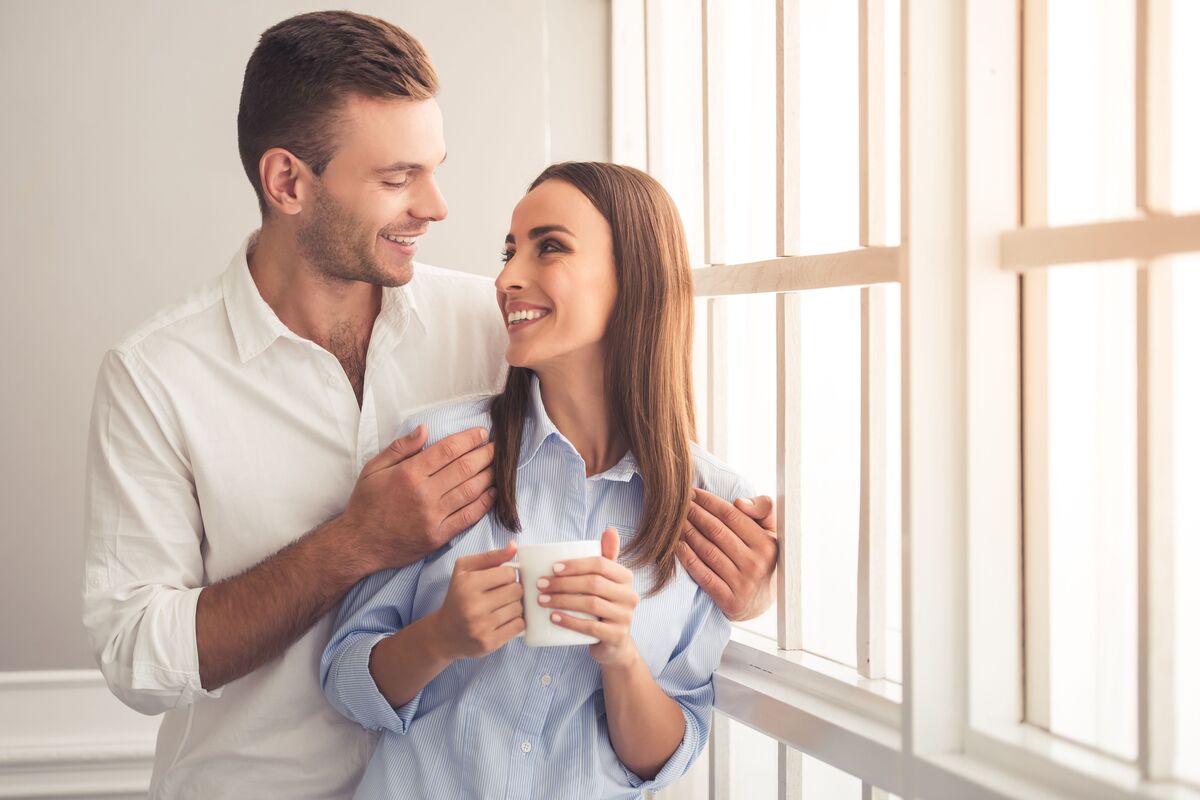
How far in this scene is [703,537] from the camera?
1.35 m

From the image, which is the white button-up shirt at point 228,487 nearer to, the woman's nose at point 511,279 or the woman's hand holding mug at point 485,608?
the woman's nose at point 511,279

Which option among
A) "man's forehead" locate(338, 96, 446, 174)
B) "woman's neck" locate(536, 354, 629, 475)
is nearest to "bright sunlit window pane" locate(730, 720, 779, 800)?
"woman's neck" locate(536, 354, 629, 475)

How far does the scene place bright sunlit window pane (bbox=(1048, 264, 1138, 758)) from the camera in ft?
3.36

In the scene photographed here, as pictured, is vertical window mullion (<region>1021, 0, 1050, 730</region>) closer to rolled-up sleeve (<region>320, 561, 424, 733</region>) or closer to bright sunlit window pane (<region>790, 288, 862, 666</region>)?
bright sunlit window pane (<region>790, 288, 862, 666</region>)

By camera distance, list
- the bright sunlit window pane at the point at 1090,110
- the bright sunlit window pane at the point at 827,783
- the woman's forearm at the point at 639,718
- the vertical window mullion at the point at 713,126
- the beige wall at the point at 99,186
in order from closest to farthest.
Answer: the bright sunlit window pane at the point at 1090,110
the woman's forearm at the point at 639,718
the bright sunlit window pane at the point at 827,783
the vertical window mullion at the point at 713,126
the beige wall at the point at 99,186

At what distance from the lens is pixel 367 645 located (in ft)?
4.25

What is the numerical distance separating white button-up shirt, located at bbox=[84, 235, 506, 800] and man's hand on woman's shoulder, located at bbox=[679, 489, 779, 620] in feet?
1.53

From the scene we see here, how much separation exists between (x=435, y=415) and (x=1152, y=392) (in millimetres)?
856

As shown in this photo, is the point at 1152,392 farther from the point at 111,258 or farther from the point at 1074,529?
the point at 111,258

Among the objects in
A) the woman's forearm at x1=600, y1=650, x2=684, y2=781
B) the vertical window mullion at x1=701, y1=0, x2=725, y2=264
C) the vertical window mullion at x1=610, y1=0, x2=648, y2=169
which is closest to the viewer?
the woman's forearm at x1=600, y1=650, x2=684, y2=781

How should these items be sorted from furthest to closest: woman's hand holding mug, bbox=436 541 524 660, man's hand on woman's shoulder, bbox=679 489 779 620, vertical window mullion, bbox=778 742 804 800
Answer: vertical window mullion, bbox=778 742 804 800 → man's hand on woman's shoulder, bbox=679 489 779 620 → woman's hand holding mug, bbox=436 541 524 660

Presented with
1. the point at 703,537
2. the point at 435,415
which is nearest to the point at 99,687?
the point at 435,415

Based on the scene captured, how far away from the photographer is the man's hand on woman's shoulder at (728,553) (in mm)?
1344

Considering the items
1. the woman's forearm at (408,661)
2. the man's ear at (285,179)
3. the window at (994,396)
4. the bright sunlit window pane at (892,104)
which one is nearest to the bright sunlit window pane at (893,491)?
the window at (994,396)
